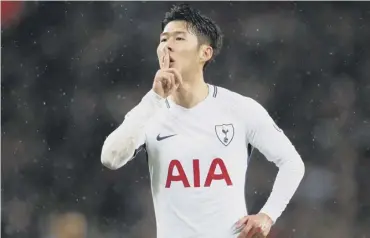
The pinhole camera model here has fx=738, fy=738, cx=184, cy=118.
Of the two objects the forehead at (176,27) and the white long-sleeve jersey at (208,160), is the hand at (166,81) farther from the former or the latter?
the forehead at (176,27)

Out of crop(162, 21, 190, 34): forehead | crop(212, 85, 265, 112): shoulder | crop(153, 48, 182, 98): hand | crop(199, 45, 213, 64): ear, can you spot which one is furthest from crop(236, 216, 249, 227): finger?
crop(162, 21, 190, 34): forehead

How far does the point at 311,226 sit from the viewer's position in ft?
17.5

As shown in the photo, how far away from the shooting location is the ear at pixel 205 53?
3.08m

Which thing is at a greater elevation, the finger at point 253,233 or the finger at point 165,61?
the finger at point 165,61

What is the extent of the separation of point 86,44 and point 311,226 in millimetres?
2168

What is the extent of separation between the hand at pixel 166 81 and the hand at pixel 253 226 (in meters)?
0.59

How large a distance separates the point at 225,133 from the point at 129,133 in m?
0.46

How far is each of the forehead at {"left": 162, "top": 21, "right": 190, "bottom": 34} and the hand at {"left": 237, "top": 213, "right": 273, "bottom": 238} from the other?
0.80 meters

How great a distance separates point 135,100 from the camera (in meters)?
5.55

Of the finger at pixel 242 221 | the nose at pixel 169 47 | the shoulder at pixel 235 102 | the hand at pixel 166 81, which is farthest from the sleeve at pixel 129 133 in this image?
the finger at pixel 242 221

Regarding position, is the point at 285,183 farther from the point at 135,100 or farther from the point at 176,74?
the point at 135,100

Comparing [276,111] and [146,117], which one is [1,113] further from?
[146,117]

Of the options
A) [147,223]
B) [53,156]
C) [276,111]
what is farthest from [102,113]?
[276,111]

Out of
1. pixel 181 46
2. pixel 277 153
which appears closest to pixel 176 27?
pixel 181 46
